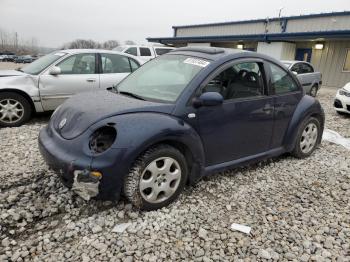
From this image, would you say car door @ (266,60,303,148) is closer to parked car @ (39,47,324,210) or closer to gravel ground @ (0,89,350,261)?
parked car @ (39,47,324,210)

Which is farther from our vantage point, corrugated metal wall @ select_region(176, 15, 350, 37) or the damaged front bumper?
corrugated metal wall @ select_region(176, 15, 350, 37)

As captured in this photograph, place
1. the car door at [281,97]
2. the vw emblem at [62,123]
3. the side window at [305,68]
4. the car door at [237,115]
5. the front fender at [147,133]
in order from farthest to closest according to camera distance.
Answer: the side window at [305,68] < the car door at [281,97] < the car door at [237,115] < the vw emblem at [62,123] < the front fender at [147,133]

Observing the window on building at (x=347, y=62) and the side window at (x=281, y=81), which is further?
the window on building at (x=347, y=62)

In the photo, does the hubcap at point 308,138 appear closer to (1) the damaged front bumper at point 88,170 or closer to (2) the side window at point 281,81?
(2) the side window at point 281,81

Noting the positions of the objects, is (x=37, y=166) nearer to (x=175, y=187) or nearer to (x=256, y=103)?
(x=175, y=187)

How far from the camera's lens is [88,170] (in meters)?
2.54

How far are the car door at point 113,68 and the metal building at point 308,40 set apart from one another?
42.4ft

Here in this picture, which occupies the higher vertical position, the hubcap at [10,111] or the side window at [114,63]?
the side window at [114,63]

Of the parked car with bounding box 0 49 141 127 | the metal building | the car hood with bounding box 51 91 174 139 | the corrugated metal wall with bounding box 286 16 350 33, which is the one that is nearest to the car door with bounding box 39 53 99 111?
the parked car with bounding box 0 49 141 127

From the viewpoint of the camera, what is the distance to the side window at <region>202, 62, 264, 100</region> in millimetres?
3367

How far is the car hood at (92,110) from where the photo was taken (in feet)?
9.30

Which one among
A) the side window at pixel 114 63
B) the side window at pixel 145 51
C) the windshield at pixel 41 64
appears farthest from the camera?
the side window at pixel 145 51

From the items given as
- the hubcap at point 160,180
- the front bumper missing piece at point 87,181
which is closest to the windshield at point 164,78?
the hubcap at point 160,180

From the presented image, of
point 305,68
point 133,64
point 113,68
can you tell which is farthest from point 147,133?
point 305,68
